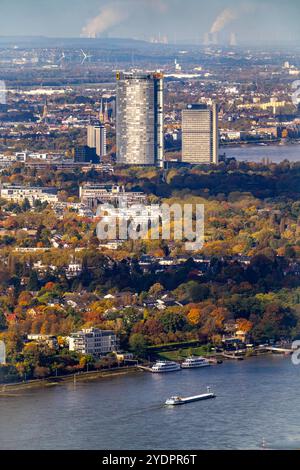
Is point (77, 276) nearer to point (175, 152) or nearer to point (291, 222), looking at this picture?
point (291, 222)

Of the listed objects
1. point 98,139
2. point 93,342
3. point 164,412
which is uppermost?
point 98,139

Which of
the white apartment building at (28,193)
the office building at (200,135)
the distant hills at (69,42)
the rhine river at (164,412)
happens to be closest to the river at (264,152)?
the office building at (200,135)

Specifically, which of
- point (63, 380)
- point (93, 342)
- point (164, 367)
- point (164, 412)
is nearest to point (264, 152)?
point (93, 342)

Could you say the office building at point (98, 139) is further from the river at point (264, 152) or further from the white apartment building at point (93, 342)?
the white apartment building at point (93, 342)

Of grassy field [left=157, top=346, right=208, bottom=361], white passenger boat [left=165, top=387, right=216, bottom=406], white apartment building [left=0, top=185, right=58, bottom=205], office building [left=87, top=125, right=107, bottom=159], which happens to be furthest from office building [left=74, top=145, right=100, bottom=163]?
white passenger boat [left=165, top=387, right=216, bottom=406]

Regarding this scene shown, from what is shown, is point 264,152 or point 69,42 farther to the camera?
point 264,152

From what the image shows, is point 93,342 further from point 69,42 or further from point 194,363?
point 69,42

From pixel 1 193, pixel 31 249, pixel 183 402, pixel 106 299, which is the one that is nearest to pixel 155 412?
pixel 183 402
